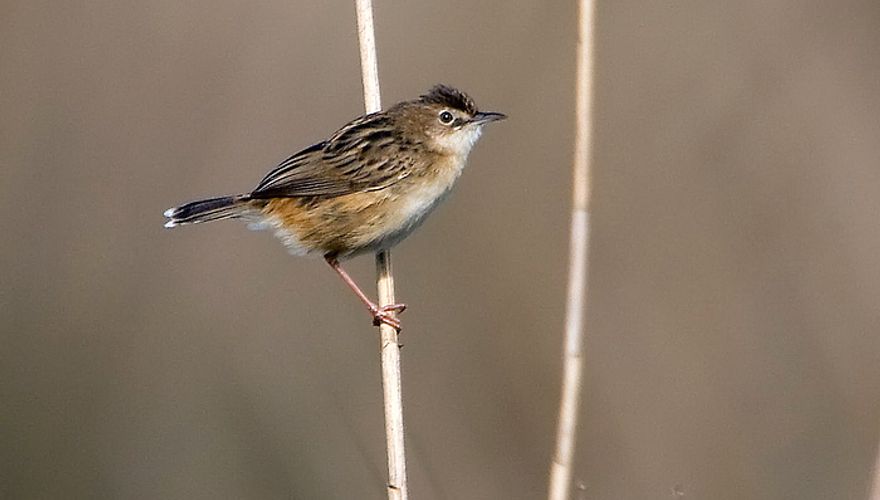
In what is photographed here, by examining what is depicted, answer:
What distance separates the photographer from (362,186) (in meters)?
4.97

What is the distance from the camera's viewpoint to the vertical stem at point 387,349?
3758mm

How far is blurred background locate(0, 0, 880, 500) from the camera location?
20.4 ft

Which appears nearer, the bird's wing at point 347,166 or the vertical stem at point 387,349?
the vertical stem at point 387,349

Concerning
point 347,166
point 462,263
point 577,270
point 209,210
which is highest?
point 347,166

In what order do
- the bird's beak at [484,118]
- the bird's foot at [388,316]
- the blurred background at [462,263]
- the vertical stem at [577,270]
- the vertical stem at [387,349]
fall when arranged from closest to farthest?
the vertical stem at [577,270] < the vertical stem at [387,349] < the bird's foot at [388,316] < the bird's beak at [484,118] < the blurred background at [462,263]

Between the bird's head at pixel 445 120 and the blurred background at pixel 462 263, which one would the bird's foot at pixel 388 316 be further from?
the blurred background at pixel 462 263

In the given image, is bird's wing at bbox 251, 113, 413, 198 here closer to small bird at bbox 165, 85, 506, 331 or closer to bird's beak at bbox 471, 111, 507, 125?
small bird at bbox 165, 85, 506, 331

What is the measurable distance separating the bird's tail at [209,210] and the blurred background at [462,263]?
A: 1.52 m

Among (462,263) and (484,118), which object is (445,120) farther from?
(462,263)

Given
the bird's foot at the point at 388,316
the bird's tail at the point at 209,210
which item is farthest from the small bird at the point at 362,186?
the bird's foot at the point at 388,316

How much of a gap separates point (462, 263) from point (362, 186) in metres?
1.65

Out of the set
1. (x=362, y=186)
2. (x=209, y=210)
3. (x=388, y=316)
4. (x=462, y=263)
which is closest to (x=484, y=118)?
(x=362, y=186)

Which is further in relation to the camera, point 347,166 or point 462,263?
point 462,263

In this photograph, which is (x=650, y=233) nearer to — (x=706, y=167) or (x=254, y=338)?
(x=706, y=167)
